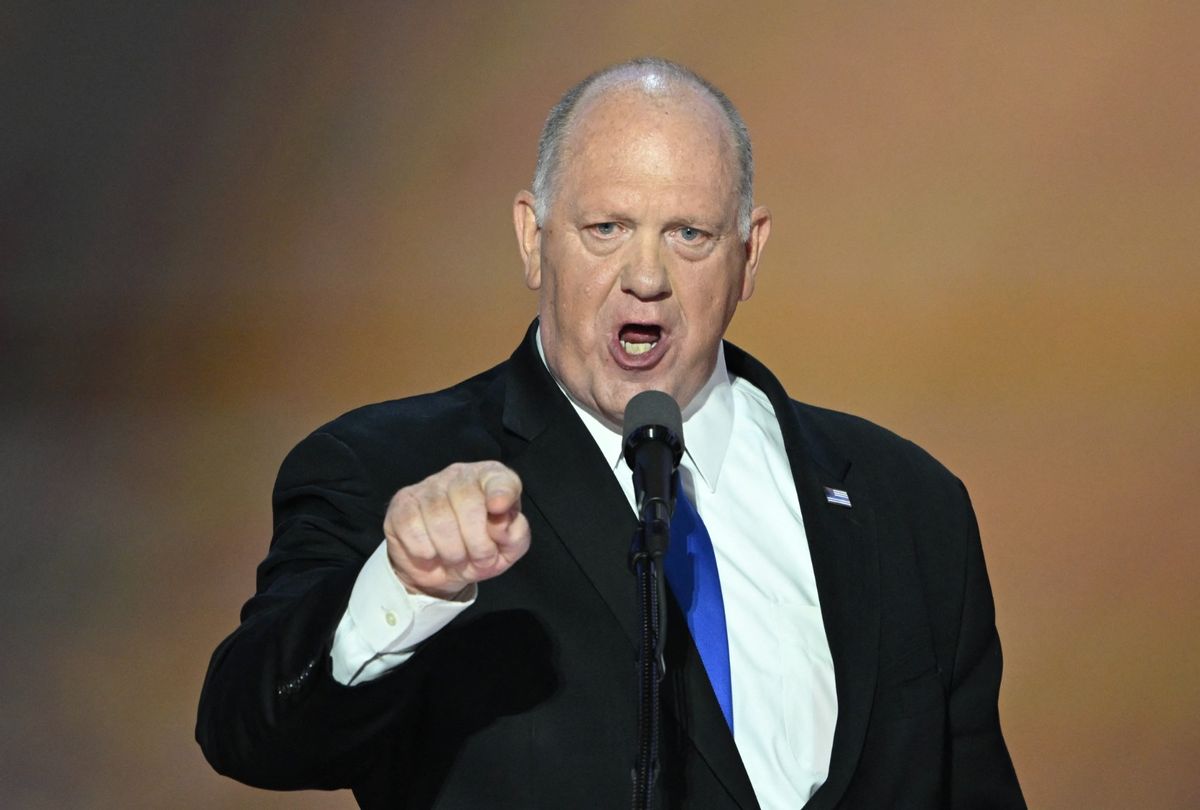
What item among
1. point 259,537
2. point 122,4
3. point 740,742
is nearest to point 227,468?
point 259,537

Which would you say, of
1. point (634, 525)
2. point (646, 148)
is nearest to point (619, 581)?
point (634, 525)

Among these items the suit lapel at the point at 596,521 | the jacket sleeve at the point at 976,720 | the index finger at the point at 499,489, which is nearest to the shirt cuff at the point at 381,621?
the index finger at the point at 499,489

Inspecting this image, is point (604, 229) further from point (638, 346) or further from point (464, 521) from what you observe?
point (464, 521)

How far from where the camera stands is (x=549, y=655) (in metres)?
1.81

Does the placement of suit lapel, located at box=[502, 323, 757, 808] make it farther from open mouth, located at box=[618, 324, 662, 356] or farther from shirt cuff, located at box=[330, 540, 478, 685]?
shirt cuff, located at box=[330, 540, 478, 685]

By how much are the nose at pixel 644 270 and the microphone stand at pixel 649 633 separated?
609 millimetres

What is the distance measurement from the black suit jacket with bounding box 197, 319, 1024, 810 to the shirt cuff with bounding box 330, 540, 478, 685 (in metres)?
0.02

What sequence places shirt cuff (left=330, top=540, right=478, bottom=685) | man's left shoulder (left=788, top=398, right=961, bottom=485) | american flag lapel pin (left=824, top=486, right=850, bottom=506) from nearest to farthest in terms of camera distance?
shirt cuff (left=330, top=540, right=478, bottom=685), american flag lapel pin (left=824, top=486, right=850, bottom=506), man's left shoulder (left=788, top=398, right=961, bottom=485)

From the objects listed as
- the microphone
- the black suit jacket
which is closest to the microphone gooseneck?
the microphone

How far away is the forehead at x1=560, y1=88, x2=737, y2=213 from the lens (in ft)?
6.57

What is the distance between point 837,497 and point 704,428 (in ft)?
0.58

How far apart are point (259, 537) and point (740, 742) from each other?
5.99 ft

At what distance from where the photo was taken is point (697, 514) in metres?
2.03

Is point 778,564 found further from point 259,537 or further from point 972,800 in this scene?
point 259,537
